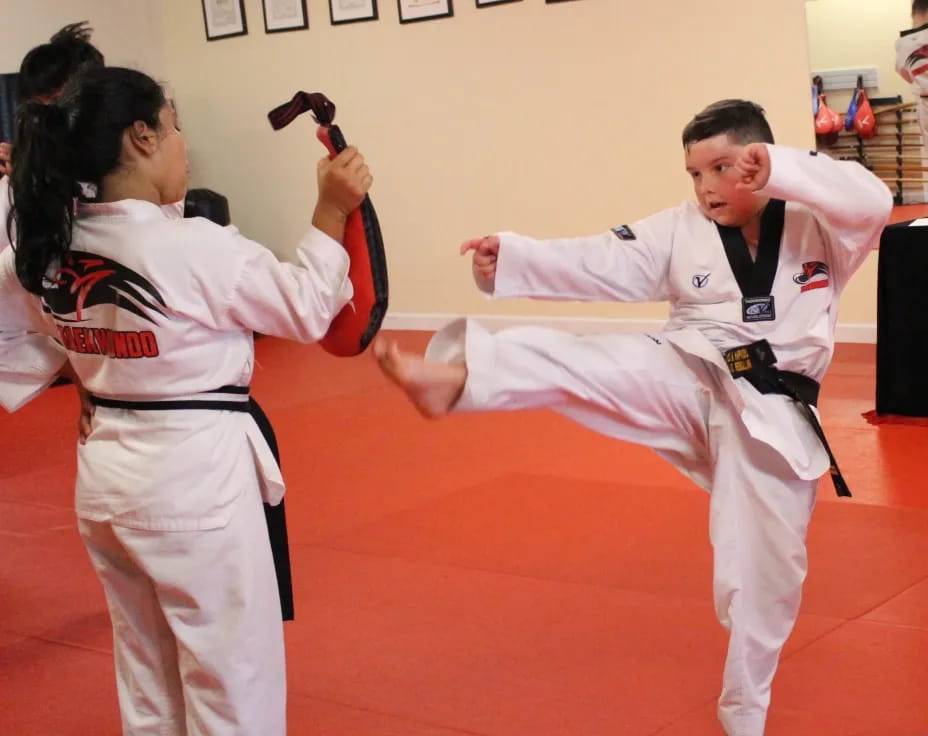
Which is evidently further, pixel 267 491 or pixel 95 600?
pixel 95 600

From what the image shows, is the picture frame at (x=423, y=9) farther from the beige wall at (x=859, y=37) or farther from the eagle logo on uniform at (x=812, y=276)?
the eagle logo on uniform at (x=812, y=276)

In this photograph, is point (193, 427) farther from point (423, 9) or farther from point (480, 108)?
point (423, 9)

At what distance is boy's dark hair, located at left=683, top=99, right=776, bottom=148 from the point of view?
2.19 metres

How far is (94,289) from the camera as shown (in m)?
1.79

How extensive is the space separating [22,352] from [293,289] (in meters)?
0.64

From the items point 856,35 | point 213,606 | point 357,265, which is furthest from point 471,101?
point 213,606

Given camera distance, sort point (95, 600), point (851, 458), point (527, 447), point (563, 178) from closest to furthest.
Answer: point (95, 600)
point (851, 458)
point (527, 447)
point (563, 178)

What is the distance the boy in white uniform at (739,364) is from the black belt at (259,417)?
265 millimetres

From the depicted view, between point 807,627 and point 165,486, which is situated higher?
point 165,486

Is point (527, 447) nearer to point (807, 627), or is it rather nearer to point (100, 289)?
point (807, 627)

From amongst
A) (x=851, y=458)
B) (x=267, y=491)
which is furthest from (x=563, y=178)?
(x=267, y=491)

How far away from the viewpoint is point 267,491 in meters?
1.91

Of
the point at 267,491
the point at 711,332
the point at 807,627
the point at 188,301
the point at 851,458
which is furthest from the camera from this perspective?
the point at 851,458

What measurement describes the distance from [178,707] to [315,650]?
0.86 m
